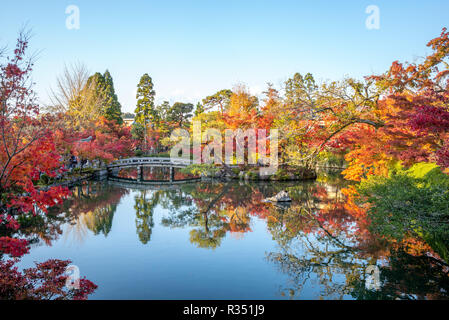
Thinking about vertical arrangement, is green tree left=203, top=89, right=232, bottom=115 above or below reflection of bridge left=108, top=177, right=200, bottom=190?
above

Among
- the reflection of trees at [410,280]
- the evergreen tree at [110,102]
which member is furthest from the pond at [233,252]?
the evergreen tree at [110,102]

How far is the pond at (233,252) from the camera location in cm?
545

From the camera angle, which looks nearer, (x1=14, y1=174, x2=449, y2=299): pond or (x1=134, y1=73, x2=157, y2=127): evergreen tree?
(x1=14, y1=174, x2=449, y2=299): pond

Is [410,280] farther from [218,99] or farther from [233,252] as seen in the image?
[218,99]

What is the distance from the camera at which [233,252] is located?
298 inches

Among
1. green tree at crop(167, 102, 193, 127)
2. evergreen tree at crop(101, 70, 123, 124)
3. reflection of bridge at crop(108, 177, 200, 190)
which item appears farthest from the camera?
green tree at crop(167, 102, 193, 127)

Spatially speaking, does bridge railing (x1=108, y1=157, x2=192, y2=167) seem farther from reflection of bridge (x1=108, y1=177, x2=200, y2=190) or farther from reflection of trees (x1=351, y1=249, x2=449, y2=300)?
reflection of trees (x1=351, y1=249, x2=449, y2=300)

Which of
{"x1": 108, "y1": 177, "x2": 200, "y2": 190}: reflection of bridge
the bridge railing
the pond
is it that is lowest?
the pond

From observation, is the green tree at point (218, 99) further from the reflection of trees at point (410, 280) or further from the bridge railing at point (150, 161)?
the reflection of trees at point (410, 280)

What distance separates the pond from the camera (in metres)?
5.45

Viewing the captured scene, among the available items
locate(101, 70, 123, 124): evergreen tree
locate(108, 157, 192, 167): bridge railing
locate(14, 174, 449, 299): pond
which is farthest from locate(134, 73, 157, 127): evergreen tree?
locate(14, 174, 449, 299): pond

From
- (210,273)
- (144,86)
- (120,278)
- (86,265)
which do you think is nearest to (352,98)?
(210,273)
